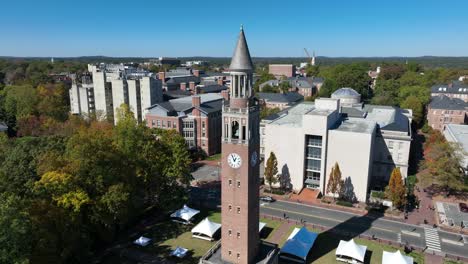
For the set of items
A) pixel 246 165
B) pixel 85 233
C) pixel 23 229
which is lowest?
pixel 85 233

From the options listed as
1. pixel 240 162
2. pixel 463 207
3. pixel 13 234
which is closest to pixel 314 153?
pixel 463 207

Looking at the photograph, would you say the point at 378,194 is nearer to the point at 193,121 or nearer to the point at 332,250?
the point at 332,250

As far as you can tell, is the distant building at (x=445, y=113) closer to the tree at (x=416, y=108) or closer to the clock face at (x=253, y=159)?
the tree at (x=416, y=108)

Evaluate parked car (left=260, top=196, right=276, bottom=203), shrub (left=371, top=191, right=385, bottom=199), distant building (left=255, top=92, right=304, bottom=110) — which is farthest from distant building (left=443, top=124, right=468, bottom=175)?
distant building (left=255, top=92, right=304, bottom=110)

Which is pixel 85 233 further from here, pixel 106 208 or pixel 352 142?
pixel 352 142

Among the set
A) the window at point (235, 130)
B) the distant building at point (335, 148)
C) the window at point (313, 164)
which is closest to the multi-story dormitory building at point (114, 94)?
the distant building at point (335, 148)

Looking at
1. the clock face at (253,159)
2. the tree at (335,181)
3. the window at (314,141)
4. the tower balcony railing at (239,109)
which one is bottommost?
the tree at (335,181)

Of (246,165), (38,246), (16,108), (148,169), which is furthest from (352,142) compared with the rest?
(16,108)
